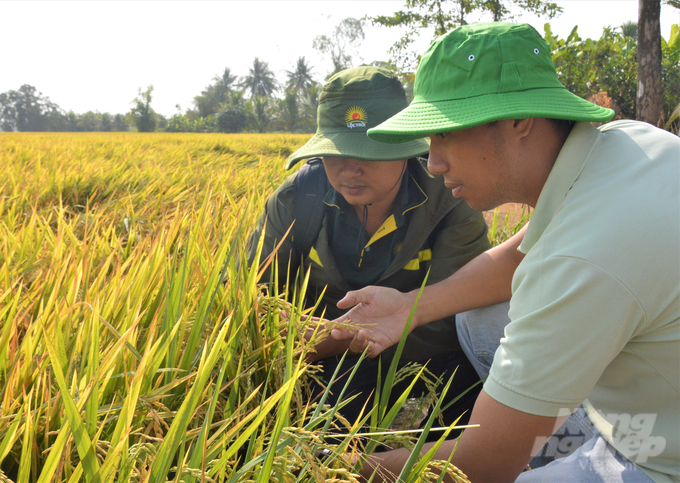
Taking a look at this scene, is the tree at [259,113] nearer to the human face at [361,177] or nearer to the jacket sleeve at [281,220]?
the jacket sleeve at [281,220]

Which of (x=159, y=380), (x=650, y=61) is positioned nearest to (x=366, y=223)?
(x=159, y=380)

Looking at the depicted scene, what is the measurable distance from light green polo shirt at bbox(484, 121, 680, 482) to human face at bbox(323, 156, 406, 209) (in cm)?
70

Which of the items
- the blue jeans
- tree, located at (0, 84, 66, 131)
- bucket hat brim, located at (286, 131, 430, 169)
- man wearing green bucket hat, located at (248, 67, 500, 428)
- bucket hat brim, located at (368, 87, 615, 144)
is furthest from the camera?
tree, located at (0, 84, 66, 131)

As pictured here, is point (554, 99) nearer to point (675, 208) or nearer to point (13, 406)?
point (675, 208)

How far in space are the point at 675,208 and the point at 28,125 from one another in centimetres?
7367

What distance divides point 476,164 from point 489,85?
147mm

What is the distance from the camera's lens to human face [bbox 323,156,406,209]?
1.48m

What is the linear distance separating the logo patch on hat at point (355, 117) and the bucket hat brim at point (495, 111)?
1.93 feet

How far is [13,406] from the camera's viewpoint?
73 centimetres

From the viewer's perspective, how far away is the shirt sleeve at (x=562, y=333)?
683 millimetres

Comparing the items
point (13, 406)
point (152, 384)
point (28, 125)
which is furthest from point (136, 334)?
point (28, 125)

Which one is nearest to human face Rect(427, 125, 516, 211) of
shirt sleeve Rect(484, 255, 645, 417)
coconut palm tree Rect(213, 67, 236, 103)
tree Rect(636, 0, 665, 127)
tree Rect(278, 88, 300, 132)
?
shirt sleeve Rect(484, 255, 645, 417)

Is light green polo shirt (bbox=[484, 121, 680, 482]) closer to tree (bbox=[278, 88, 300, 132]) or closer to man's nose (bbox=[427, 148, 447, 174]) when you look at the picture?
man's nose (bbox=[427, 148, 447, 174])

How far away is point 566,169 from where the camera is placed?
83 centimetres
